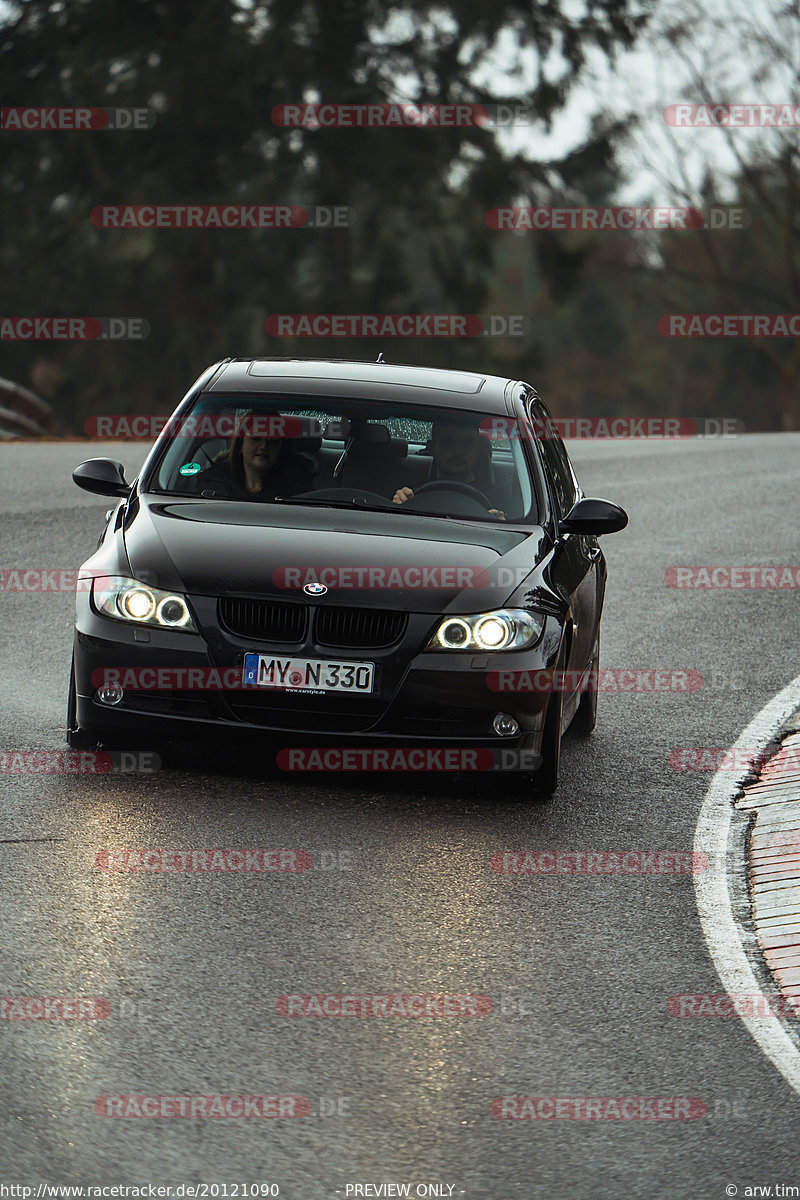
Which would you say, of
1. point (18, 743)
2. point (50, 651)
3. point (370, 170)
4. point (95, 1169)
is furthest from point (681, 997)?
point (370, 170)

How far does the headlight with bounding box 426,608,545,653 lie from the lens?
729 cm

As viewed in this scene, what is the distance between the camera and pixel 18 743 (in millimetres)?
8180

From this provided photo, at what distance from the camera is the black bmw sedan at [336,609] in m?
7.24

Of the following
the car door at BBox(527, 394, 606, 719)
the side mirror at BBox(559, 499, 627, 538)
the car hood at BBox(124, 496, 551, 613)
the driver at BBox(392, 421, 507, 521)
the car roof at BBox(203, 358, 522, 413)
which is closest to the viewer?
the car hood at BBox(124, 496, 551, 613)

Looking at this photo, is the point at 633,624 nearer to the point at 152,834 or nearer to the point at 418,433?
the point at 418,433

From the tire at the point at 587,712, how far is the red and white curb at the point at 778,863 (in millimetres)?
1004

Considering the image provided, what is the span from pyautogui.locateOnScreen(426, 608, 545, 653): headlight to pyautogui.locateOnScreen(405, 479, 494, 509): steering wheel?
104 cm

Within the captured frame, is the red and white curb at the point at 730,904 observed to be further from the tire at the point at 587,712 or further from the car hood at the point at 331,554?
the car hood at the point at 331,554

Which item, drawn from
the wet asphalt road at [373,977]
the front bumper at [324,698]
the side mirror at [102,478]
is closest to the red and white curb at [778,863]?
the wet asphalt road at [373,977]

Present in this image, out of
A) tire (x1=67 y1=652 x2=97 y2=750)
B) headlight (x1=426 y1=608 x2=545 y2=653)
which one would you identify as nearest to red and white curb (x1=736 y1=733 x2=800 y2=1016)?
headlight (x1=426 y1=608 x2=545 y2=653)

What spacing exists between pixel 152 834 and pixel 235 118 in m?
32.8

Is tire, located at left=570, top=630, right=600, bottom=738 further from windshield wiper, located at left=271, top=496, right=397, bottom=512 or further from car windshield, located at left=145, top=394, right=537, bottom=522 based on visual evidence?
windshield wiper, located at left=271, top=496, right=397, bottom=512

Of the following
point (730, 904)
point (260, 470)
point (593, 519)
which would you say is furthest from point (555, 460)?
point (730, 904)

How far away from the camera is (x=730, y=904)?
21.5ft
